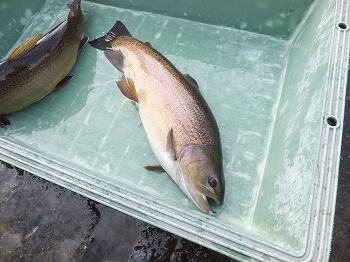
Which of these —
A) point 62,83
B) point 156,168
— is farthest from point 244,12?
point 62,83

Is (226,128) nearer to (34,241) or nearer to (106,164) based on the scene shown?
(106,164)

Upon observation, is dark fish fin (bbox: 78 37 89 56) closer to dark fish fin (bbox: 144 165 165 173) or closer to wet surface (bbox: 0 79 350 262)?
wet surface (bbox: 0 79 350 262)

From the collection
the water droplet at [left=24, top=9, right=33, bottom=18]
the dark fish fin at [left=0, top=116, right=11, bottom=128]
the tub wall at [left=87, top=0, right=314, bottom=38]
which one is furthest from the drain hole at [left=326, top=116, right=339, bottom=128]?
the water droplet at [left=24, top=9, right=33, bottom=18]

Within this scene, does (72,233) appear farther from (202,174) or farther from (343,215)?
(343,215)

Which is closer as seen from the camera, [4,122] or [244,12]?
[4,122]

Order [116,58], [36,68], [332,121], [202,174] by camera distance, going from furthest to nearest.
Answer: [116,58] < [36,68] < [202,174] < [332,121]

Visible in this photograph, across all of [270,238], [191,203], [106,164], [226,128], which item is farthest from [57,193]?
[270,238]
